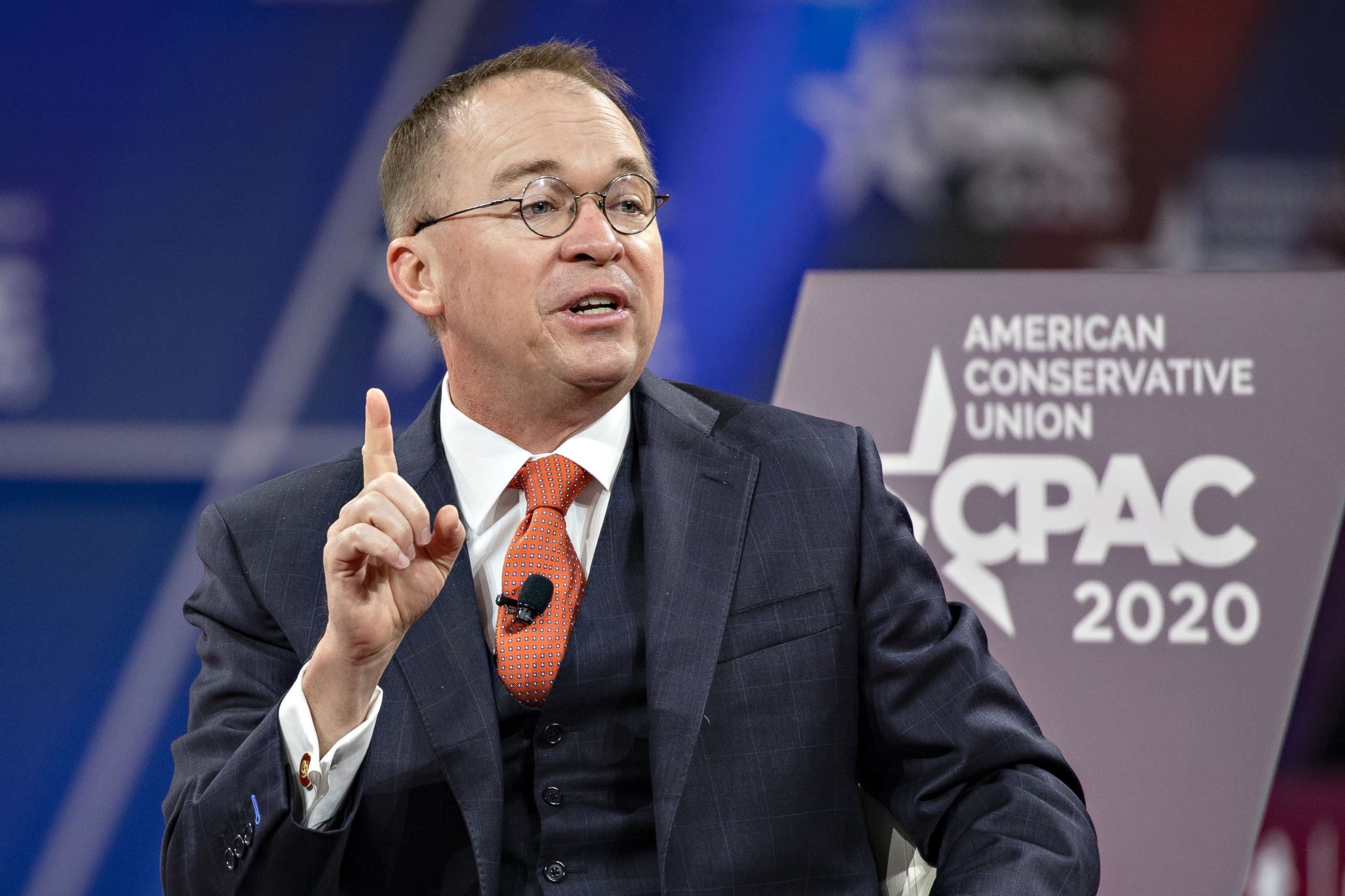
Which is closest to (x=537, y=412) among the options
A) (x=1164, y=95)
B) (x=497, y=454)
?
(x=497, y=454)

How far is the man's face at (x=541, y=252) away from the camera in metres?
1.88

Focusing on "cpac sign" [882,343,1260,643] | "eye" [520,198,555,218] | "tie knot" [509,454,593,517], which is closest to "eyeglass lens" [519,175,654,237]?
"eye" [520,198,555,218]

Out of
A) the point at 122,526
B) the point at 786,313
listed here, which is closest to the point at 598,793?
the point at 786,313

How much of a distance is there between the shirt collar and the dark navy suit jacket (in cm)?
8

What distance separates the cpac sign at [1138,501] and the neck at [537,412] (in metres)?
1.02

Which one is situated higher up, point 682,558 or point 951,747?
point 682,558

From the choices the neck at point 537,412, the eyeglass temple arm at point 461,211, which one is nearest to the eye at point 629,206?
the eyeglass temple arm at point 461,211

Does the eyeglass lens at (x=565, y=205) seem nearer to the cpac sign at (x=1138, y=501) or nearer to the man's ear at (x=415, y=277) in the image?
the man's ear at (x=415, y=277)

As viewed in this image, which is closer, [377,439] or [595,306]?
Answer: [377,439]

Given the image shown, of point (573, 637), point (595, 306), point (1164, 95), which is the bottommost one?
point (573, 637)

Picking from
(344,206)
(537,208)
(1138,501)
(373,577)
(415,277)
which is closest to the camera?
(373,577)

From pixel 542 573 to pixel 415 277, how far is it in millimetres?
542

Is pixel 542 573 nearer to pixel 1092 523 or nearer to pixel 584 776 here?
pixel 584 776

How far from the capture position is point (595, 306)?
190 cm
